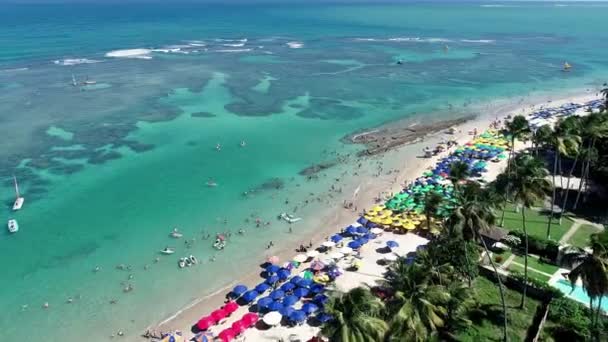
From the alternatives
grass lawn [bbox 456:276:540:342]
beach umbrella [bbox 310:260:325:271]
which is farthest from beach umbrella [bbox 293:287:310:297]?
grass lawn [bbox 456:276:540:342]

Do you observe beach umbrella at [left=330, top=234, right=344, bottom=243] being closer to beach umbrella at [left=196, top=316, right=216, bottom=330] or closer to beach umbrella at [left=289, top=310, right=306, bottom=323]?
beach umbrella at [left=289, top=310, right=306, bottom=323]

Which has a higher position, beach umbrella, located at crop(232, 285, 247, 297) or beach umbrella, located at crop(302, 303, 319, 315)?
beach umbrella, located at crop(302, 303, 319, 315)

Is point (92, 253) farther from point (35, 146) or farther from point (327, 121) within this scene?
point (327, 121)

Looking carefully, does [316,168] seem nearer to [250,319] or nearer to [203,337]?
[250,319]

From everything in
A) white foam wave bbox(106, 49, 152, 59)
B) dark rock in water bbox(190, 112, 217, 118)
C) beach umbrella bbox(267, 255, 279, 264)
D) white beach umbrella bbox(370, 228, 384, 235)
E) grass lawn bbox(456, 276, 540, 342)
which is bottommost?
beach umbrella bbox(267, 255, 279, 264)

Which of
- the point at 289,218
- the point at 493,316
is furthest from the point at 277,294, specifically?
the point at 493,316

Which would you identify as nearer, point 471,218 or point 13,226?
point 471,218
